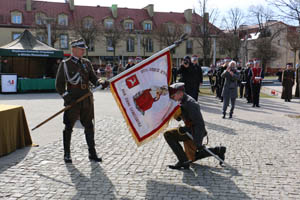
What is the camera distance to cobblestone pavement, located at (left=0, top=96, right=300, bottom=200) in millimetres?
4516

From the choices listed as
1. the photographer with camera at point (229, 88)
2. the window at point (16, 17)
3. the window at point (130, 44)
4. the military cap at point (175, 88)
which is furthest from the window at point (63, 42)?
the military cap at point (175, 88)

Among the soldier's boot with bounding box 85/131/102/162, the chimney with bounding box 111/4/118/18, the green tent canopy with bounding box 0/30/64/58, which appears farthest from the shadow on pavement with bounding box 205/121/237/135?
the chimney with bounding box 111/4/118/18

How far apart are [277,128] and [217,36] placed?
44.7 m

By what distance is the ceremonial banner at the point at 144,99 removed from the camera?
533cm

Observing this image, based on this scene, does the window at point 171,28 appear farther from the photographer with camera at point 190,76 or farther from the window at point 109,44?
the photographer with camera at point 190,76

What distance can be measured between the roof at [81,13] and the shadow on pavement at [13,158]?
42477 mm

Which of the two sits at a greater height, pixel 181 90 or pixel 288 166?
pixel 181 90

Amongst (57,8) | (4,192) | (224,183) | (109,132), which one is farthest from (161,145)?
(57,8)

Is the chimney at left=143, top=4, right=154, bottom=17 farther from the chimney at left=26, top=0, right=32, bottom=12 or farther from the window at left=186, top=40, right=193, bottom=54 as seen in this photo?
the chimney at left=26, top=0, right=32, bottom=12

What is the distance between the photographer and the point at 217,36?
5194cm

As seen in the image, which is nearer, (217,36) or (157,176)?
(157,176)

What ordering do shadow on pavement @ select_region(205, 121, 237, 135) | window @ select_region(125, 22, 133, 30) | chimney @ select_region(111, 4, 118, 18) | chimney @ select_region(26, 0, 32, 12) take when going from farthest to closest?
chimney @ select_region(111, 4, 118, 18) < window @ select_region(125, 22, 133, 30) < chimney @ select_region(26, 0, 32, 12) < shadow on pavement @ select_region(205, 121, 237, 135)

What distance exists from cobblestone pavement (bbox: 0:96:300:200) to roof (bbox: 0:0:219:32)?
4147 cm

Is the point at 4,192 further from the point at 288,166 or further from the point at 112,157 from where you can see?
the point at 288,166
